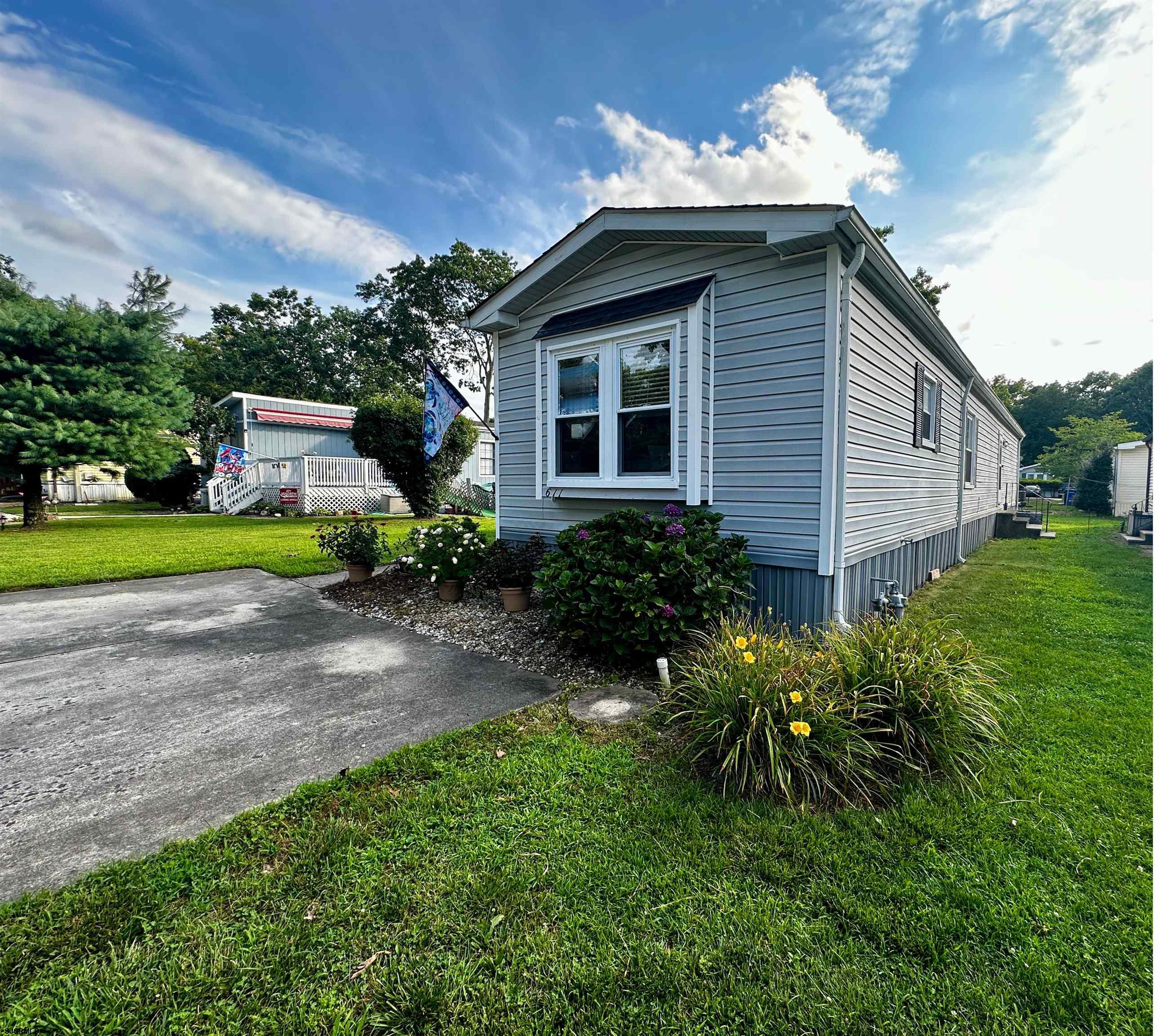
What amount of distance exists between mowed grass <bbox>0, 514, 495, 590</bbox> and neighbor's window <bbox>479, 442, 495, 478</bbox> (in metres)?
9.50

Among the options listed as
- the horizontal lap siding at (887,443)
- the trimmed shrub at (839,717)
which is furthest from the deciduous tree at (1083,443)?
the trimmed shrub at (839,717)

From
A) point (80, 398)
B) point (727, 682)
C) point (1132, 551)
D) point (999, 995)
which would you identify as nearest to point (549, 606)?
point (727, 682)

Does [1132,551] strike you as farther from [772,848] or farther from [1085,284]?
[772,848]

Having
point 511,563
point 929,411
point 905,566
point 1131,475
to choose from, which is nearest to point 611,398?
point 511,563

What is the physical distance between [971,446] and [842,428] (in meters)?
9.09

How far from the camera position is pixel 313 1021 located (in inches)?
53.7

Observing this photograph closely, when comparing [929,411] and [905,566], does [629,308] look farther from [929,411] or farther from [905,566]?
[929,411]

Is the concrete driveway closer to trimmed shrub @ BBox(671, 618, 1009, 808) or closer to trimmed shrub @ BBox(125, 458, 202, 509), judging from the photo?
trimmed shrub @ BBox(671, 618, 1009, 808)

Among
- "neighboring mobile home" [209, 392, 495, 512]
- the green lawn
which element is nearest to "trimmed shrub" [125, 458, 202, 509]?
"neighboring mobile home" [209, 392, 495, 512]

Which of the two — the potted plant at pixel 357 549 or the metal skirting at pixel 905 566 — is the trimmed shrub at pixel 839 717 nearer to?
the metal skirting at pixel 905 566

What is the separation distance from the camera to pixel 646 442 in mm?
5047

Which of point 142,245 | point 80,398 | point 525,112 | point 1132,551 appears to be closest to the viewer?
point 525,112

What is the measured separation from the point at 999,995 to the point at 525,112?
31.8ft

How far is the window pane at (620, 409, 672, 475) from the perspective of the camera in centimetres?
491
